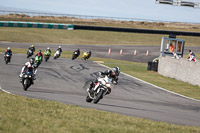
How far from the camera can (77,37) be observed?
66125mm

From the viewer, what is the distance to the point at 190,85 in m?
25.5

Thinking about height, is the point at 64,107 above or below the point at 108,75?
below

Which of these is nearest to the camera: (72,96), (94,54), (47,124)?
(47,124)

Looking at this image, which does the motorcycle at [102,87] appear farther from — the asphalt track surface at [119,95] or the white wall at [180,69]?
the white wall at [180,69]

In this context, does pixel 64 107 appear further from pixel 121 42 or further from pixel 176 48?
pixel 121 42

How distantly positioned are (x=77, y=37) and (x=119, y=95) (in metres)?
48.3

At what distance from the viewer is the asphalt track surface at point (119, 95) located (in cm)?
1402

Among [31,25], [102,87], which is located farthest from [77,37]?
[102,87]

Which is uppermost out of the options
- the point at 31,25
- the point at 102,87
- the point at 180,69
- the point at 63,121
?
the point at 31,25

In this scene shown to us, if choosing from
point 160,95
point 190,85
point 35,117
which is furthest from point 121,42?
point 35,117

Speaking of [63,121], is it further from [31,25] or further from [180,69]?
[31,25]

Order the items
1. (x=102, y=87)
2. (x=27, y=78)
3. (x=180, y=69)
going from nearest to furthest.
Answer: (x=102, y=87), (x=27, y=78), (x=180, y=69)

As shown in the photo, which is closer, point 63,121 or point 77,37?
point 63,121

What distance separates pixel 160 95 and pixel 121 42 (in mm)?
46722
